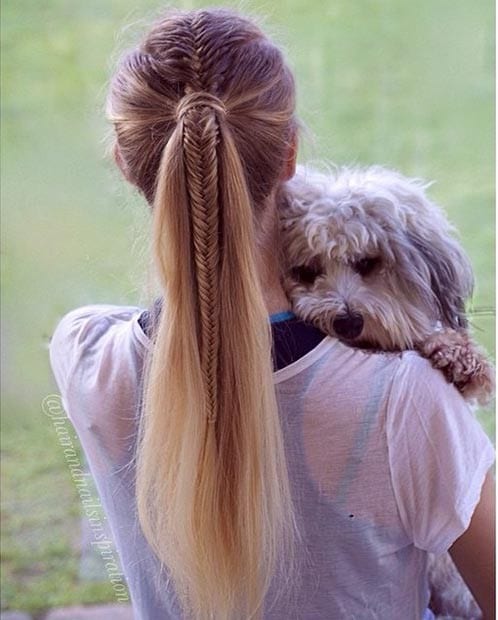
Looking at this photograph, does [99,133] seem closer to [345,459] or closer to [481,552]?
[345,459]

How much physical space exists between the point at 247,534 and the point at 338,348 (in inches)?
9.2

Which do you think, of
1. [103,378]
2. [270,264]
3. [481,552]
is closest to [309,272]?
[270,264]

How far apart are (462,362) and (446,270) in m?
0.15

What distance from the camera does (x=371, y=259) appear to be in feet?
3.36

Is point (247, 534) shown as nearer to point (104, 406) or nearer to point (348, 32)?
point (104, 406)

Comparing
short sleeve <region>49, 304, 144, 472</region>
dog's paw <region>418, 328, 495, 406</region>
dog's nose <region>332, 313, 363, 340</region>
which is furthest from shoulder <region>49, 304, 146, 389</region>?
dog's paw <region>418, 328, 495, 406</region>

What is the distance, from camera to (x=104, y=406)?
0.98 m

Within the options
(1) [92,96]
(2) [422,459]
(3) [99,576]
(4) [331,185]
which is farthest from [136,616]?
(1) [92,96]

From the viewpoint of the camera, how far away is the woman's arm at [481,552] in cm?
95

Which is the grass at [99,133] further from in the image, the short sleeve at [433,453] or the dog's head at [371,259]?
the short sleeve at [433,453]

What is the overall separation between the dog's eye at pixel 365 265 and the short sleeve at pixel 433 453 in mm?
137

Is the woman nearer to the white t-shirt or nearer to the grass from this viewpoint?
the white t-shirt

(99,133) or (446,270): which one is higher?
(99,133)

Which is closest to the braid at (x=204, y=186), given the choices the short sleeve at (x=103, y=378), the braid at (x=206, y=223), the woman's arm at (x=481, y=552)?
the braid at (x=206, y=223)
